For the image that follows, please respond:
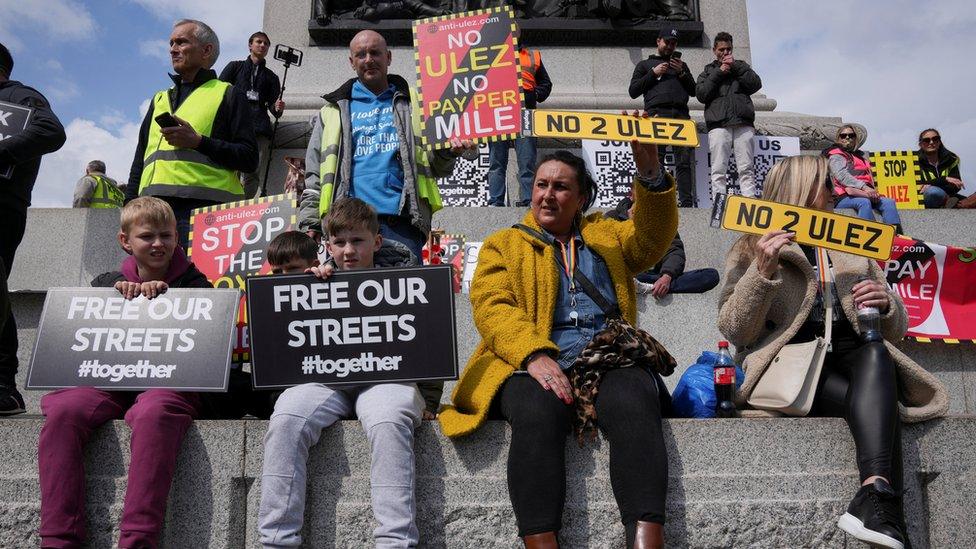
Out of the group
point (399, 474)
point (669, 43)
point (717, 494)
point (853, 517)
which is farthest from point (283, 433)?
point (669, 43)

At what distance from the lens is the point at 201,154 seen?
6.04 metres

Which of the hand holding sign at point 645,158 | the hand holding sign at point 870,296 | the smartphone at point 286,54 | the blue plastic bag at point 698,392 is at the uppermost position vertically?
the smartphone at point 286,54

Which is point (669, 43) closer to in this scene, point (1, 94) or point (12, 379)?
point (1, 94)

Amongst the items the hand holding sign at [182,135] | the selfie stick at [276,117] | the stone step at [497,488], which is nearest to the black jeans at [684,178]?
the selfie stick at [276,117]

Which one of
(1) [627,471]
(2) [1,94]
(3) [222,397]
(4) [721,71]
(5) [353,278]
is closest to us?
(1) [627,471]

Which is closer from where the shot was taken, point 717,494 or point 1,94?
point 717,494

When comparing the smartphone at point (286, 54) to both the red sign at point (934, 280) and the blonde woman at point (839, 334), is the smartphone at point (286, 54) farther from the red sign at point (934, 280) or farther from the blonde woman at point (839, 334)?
the blonde woman at point (839, 334)

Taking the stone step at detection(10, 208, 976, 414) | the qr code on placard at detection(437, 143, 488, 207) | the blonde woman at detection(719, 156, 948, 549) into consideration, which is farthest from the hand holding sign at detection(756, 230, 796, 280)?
the qr code on placard at detection(437, 143, 488, 207)

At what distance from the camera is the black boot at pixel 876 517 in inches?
142

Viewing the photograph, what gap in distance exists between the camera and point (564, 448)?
3.88 meters

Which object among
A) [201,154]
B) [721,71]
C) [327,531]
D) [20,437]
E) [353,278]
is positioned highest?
[721,71]

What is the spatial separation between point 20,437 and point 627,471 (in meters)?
2.60

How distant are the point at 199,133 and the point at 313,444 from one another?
2694 millimetres

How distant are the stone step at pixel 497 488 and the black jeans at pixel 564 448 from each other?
22 centimetres
